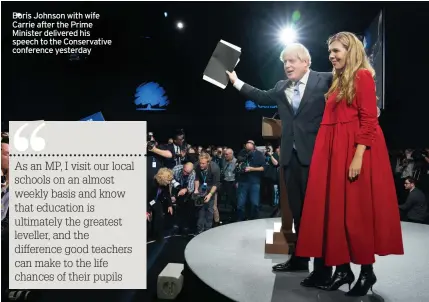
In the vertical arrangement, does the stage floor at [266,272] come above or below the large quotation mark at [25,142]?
below

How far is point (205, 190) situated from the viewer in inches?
187

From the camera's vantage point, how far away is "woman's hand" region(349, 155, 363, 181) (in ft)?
5.95

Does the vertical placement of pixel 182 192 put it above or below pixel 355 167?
below

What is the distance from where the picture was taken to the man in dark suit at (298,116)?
2215 millimetres

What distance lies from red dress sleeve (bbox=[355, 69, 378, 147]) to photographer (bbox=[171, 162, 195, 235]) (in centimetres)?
309

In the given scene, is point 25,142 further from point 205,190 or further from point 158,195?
point 205,190

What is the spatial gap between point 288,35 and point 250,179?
6.92 ft

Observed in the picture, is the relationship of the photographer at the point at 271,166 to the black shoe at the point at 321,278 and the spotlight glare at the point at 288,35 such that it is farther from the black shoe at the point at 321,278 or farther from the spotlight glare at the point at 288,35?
the black shoe at the point at 321,278

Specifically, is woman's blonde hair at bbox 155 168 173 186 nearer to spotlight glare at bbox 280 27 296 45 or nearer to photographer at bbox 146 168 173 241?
photographer at bbox 146 168 173 241

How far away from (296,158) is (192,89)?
214 inches

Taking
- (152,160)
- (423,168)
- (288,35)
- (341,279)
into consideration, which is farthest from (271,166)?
(341,279)

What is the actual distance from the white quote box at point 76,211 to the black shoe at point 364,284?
139 centimetres

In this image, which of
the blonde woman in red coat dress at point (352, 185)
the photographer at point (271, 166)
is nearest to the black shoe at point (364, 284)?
the blonde woman in red coat dress at point (352, 185)

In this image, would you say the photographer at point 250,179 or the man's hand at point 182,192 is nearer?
the man's hand at point 182,192
